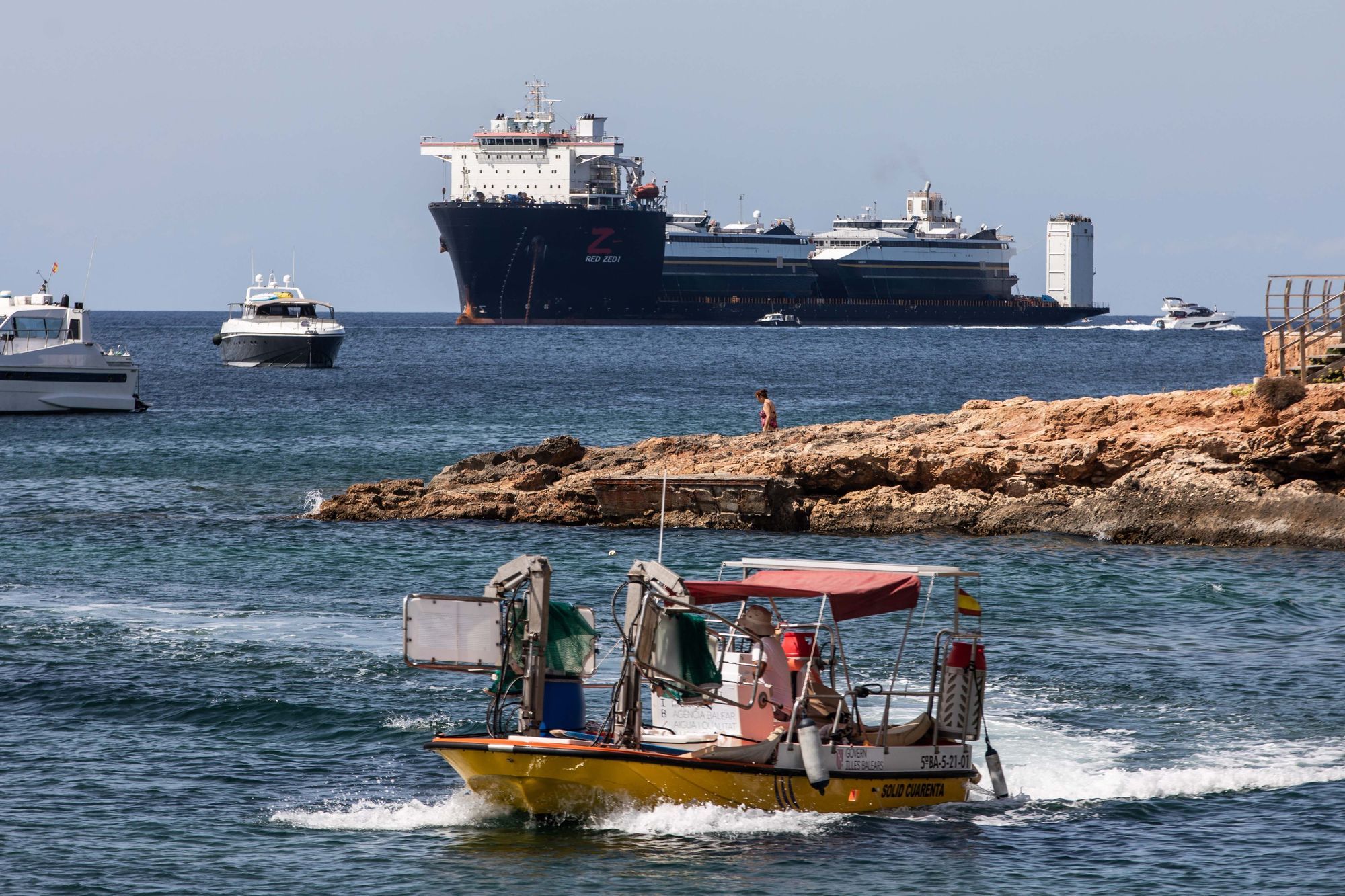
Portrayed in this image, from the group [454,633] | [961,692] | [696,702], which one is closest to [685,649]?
[696,702]

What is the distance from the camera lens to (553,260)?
410ft

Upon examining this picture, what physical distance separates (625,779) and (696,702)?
862 mm

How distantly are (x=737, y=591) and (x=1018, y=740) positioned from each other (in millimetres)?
3417

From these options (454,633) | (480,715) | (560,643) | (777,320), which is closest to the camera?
(454,633)

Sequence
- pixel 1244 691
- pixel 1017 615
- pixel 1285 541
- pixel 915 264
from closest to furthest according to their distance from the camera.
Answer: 1. pixel 1244 691
2. pixel 1017 615
3. pixel 1285 541
4. pixel 915 264

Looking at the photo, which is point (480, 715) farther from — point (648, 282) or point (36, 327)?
point (648, 282)

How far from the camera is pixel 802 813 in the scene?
10758 millimetres

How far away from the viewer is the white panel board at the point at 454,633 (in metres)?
10.6

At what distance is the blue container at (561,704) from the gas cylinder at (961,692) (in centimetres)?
255

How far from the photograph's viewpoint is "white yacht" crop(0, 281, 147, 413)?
4550cm

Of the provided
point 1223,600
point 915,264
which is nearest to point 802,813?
point 1223,600

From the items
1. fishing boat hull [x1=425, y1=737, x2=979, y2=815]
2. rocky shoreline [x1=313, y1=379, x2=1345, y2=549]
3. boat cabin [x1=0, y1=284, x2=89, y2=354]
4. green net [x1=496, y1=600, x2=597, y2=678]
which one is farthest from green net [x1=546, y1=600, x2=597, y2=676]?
boat cabin [x1=0, y1=284, x2=89, y2=354]

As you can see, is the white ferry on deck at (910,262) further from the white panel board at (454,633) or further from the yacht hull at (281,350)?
the white panel board at (454,633)

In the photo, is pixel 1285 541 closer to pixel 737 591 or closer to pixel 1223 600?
pixel 1223 600
